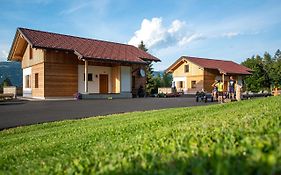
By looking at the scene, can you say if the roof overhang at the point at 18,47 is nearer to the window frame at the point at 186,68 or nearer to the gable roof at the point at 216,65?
the gable roof at the point at 216,65

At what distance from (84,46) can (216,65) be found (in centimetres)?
2408

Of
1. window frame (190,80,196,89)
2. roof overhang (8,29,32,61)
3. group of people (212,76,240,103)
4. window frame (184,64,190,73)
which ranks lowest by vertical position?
group of people (212,76,240,103)

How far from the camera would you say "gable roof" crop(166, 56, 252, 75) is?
144ft

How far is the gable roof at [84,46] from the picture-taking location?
2577 centimetres

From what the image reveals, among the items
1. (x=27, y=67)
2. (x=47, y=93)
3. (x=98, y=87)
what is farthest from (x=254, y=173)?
(x=27, y=67)

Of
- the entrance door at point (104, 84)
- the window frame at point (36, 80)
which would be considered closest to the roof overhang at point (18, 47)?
the window frame at point (36, 80)

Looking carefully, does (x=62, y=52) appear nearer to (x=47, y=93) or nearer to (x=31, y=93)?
(x=47, y=93)

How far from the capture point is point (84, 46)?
29125 mm

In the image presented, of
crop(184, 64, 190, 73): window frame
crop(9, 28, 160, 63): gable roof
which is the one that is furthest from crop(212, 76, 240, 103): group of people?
crop(184, 64, 190, 73): window frame

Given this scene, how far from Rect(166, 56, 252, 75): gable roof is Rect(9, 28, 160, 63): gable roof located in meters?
12.4

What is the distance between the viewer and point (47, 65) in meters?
26.0

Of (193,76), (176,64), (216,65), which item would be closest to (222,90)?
(193,76)

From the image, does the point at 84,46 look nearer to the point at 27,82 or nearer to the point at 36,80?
the point at 36,80

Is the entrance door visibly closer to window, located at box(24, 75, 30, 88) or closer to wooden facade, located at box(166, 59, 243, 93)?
window, located at box(24, 75, 30, 88)
